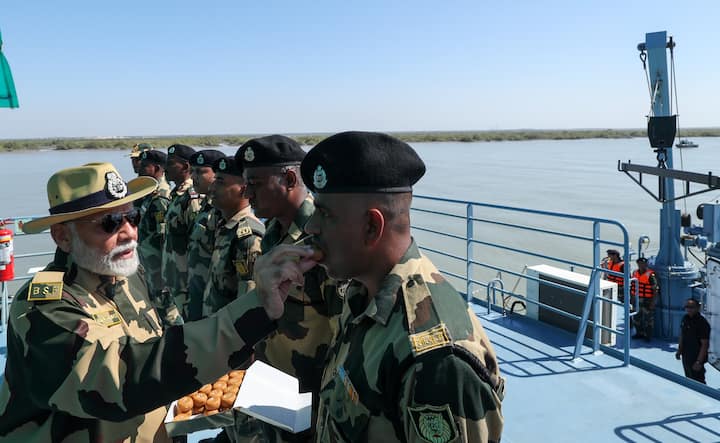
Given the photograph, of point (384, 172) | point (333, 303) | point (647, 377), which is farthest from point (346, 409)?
point (647, 377)

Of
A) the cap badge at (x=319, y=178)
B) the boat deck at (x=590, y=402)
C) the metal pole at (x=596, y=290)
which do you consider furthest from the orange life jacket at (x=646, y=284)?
the cap badge at (x=319, y=178)

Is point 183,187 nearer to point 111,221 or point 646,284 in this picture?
point 111,221

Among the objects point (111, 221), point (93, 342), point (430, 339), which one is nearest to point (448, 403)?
point (430, 339)

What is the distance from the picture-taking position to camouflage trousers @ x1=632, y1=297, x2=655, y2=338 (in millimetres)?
8836

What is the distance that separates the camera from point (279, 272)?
178 cm

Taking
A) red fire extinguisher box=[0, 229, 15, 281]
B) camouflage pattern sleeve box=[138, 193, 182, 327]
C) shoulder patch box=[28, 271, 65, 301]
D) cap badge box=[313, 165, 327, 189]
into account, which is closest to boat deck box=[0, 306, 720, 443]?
red fire extinguisher box=[0, 229, 15, 281]

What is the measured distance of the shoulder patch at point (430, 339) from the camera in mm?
1390

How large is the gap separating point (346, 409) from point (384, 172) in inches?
27.4

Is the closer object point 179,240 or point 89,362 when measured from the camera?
point 89,362

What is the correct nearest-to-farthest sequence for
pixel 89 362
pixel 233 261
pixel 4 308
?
pixel 89 362
pixel 233 261
pixel 4 308

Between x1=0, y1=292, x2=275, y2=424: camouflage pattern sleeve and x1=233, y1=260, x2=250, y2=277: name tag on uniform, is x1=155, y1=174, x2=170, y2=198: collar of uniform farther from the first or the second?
x1=0, y1=292, x2=275, y2=424: camouflage pattern sleeve

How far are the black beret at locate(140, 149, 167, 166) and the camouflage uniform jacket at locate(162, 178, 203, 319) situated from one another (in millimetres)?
1305

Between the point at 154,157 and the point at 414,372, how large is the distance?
706cm

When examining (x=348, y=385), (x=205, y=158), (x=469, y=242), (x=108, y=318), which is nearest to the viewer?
(x=348, y=385)
